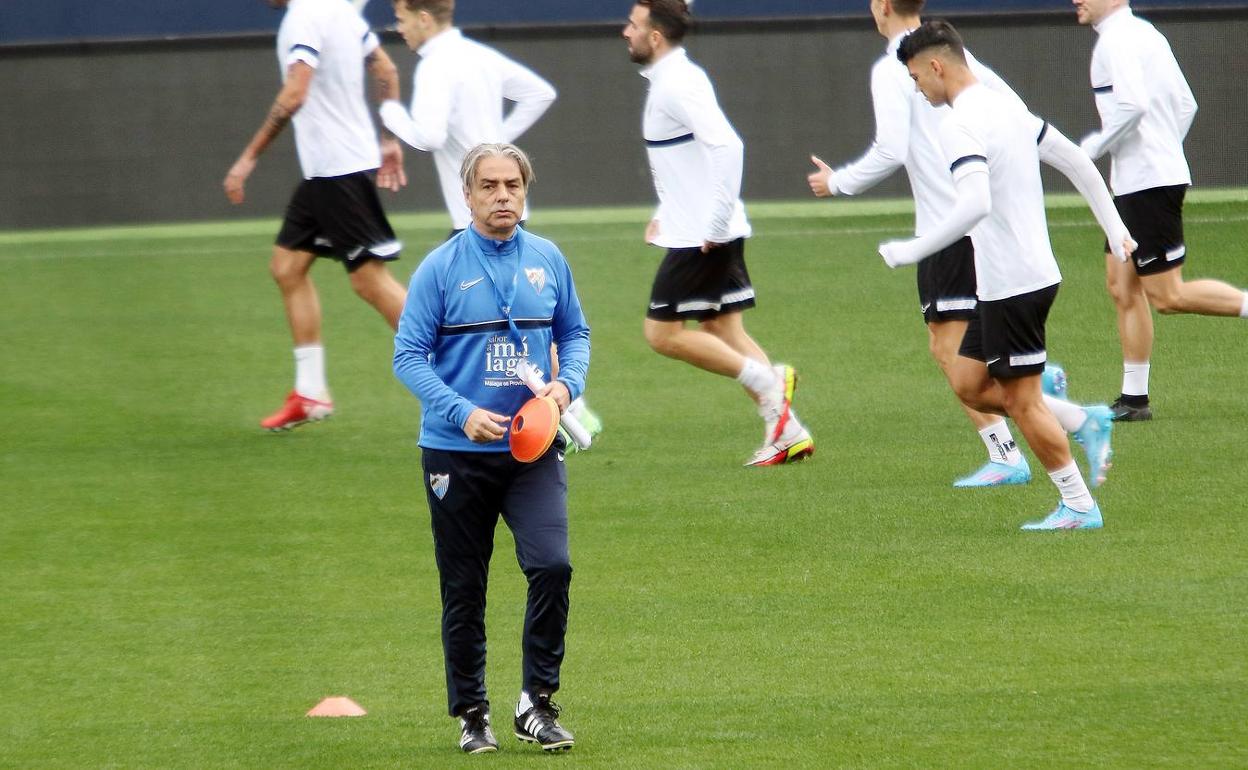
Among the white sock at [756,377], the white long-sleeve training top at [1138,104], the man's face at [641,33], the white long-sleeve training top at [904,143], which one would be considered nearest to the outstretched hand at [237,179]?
the man's face at [641,33]

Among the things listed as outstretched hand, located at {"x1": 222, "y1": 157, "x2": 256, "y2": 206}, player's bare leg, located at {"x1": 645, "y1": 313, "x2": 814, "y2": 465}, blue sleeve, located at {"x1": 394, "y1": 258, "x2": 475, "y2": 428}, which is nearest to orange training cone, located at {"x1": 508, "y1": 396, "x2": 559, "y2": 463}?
blue sleeve, located at {"x1": 394, "y1": 258, "x2": 475, "y2": 428}

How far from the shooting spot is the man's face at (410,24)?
30.0 ft

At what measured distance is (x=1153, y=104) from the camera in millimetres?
9352

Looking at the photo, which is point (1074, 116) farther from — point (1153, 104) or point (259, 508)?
point (259, 508)

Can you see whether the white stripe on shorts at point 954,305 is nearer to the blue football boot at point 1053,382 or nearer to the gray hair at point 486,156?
the blue football boot at point 1053,382

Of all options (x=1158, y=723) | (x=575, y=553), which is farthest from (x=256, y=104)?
(x=1158, y=723)

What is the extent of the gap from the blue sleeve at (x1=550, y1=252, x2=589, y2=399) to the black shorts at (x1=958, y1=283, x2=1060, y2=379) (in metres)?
2.34

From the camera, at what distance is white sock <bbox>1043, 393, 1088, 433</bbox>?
23.8 feet

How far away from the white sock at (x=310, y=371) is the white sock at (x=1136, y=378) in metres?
4.33

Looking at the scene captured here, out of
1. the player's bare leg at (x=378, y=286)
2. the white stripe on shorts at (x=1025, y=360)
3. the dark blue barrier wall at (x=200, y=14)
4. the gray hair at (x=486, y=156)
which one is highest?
the dark blue barrier wall at (x=200, y=14)

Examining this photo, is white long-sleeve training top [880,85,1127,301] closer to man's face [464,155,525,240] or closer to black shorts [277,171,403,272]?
man's face [464,155,525,240]

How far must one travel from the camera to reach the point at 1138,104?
9094mm

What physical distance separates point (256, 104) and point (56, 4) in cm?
254

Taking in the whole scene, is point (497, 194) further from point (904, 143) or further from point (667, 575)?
point (904, 143)
